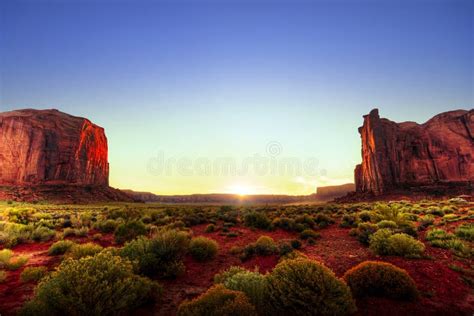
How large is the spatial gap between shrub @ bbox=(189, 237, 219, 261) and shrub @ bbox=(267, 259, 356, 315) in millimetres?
5363

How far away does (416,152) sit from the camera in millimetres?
73312

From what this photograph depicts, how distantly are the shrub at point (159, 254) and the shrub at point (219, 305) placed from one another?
3.48m

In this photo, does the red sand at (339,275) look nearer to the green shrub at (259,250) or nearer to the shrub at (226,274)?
the green shrub at (259,250)

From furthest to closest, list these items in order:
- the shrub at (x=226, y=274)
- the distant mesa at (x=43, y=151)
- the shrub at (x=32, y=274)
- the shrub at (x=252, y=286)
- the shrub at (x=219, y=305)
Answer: the distant mesa at (x=43, y=151) < the shrub at (x=32, y=274) < the shrub at (x=226, y=274) < the shrub at (x=252, y=286) < the shrub at (x=219, y=305)

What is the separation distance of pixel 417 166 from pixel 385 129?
14929 millimetres

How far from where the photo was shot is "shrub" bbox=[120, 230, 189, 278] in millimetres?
7516

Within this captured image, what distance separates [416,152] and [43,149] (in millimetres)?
122577

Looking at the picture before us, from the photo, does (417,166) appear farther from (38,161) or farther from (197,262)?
(38,161)

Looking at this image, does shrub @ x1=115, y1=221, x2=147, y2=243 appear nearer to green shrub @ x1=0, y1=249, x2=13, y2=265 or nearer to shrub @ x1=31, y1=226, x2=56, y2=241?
green shrub @ x1=0, y1=249, x2=13, y2=265

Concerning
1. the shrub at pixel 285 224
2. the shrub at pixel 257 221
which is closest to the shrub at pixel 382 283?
the shrub at pixel 285 224

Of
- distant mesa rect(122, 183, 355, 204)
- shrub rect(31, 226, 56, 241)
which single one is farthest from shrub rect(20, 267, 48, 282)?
distant mesa rect(122, 183, 355, 204)

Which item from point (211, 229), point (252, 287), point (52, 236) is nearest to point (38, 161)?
point (52, 236)

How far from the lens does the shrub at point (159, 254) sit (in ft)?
24.7

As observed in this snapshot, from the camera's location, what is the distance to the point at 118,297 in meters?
4.83
